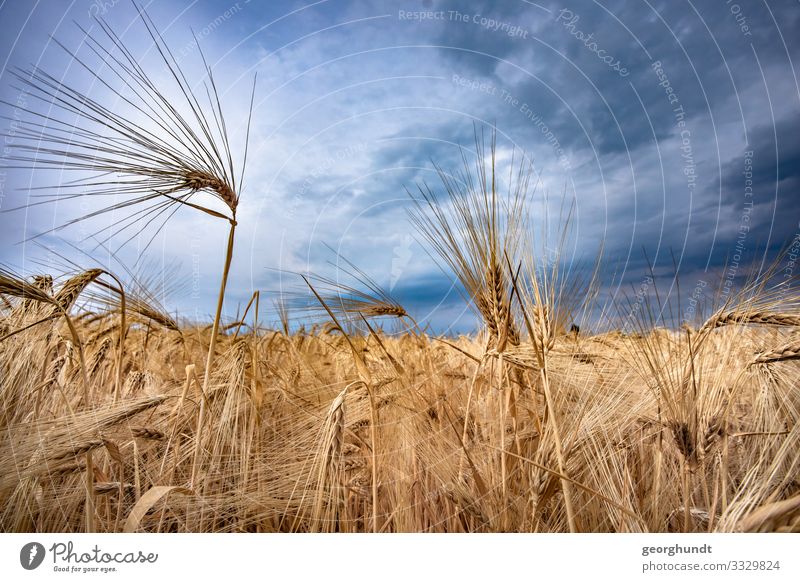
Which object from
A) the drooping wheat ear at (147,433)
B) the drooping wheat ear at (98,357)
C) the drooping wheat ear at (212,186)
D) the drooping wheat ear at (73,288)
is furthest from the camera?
the drooping wheat ear at (98,357)

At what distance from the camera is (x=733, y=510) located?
2.96 feet

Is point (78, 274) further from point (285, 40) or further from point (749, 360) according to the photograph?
point (749, 360)

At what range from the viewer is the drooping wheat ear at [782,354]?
1.23 meters

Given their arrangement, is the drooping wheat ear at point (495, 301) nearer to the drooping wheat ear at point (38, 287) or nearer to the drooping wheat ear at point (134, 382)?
the drooping wheat ear at point (38, 287)

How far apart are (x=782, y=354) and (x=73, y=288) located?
229 centimetres

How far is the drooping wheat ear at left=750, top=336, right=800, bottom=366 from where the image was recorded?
123 cm
